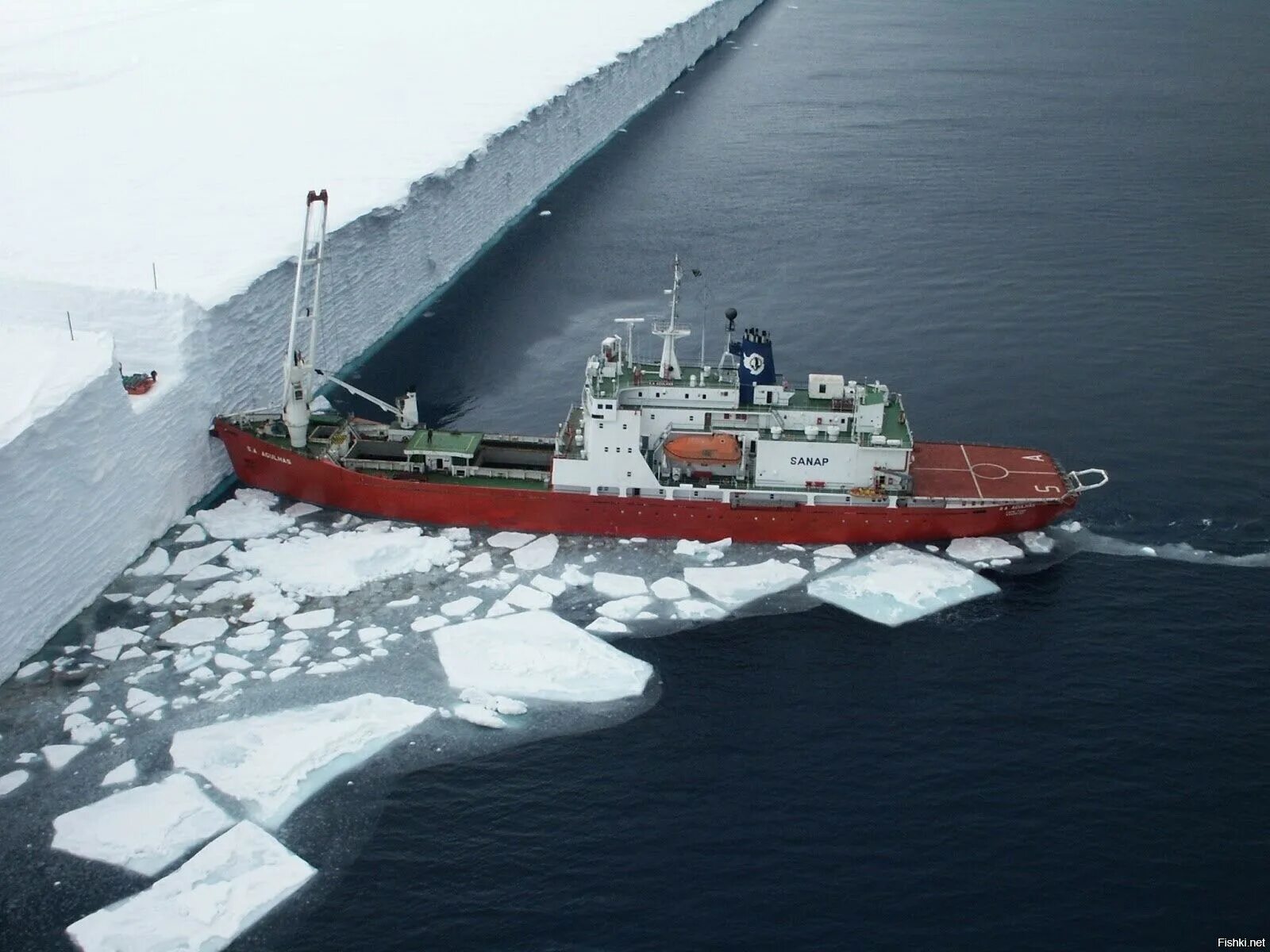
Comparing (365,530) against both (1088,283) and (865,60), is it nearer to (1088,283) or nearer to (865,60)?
(1088,283)

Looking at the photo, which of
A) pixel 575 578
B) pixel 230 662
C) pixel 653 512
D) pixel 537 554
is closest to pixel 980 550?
pixel 653 512

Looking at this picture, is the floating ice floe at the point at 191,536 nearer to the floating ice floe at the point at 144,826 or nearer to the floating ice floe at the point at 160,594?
the floating ice floe at the point at 160,594

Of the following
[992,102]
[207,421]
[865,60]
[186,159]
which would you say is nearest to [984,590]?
[207,421]

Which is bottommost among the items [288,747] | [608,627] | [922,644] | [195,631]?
[288,747]

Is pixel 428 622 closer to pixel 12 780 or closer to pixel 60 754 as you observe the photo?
pixel 60 754

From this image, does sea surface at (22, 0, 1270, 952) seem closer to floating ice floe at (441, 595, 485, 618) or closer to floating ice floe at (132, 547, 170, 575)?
floating ice floe at (441, 595, 485, 618)

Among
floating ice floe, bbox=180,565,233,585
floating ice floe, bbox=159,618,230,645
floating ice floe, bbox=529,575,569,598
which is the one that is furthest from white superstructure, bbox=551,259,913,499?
floating ice floe, bbox=159,618,230,645
